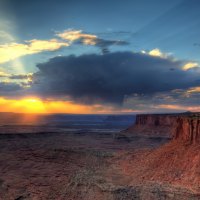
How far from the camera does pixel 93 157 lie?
69625mm

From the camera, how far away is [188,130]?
48.8 metres

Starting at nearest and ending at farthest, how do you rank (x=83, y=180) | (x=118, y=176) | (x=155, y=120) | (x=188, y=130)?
(x=83, y=180) < (x=118, y=176) < (x=188, y=130) < (x=155, y=120)

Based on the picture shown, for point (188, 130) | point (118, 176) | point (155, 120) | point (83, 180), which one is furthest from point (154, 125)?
point (83, 180)

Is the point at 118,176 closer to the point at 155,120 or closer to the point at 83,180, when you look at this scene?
the point at 83,180

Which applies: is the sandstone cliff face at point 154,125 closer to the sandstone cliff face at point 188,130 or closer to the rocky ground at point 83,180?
the rocky ground at point 83,180

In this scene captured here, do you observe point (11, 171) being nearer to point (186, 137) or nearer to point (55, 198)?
point (55, 198)

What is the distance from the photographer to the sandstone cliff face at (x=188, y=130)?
46688 millimetres

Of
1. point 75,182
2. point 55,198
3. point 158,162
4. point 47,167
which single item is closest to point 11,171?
point 47,167

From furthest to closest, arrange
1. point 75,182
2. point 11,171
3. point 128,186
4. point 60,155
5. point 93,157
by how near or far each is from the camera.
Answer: point 60,155
point 93,157
point 11,171
point 75,182
point 128,186

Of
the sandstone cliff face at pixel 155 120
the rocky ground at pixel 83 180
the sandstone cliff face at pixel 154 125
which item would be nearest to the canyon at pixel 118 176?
the rocky ground at pixel 83 180

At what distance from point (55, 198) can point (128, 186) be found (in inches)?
354

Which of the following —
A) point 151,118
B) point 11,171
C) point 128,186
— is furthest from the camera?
point 151,118

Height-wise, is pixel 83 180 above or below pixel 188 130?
below

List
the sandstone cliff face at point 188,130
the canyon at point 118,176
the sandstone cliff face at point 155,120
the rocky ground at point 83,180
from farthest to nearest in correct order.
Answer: the sandstone cliff face at point 155,120 < the sandstone cliff face at point 188,130 < the canyon at point 118,176 < the rocky ground at point 83,180
